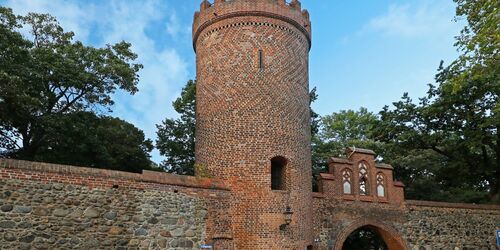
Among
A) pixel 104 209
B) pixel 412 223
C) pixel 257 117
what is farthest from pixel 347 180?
pixel 104 209

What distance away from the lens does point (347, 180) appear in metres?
17.4

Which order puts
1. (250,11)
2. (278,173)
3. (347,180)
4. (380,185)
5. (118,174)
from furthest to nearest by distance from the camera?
(380,185)
(347,180)
(250,11)
(278,173)
(118,174)

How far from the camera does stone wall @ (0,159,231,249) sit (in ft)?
33.4

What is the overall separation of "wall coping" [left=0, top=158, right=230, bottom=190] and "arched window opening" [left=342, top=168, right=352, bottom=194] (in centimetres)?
574

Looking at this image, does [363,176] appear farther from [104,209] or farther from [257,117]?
[104,209]

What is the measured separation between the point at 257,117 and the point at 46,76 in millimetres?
9621

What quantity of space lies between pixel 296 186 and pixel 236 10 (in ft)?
19.8

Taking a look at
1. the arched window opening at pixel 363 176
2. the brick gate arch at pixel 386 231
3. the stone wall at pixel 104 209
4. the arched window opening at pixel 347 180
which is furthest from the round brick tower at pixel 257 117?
the arched window opening at pixel 363 176

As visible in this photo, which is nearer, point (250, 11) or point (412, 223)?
point (250, 11)

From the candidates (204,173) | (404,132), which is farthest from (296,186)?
(404,132)

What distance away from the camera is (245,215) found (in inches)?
525

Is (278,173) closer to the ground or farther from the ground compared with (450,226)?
farther from the ground

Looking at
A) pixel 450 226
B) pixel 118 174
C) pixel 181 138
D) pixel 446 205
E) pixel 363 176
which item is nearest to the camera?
pixel 118 174

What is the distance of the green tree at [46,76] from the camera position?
1722 cm
